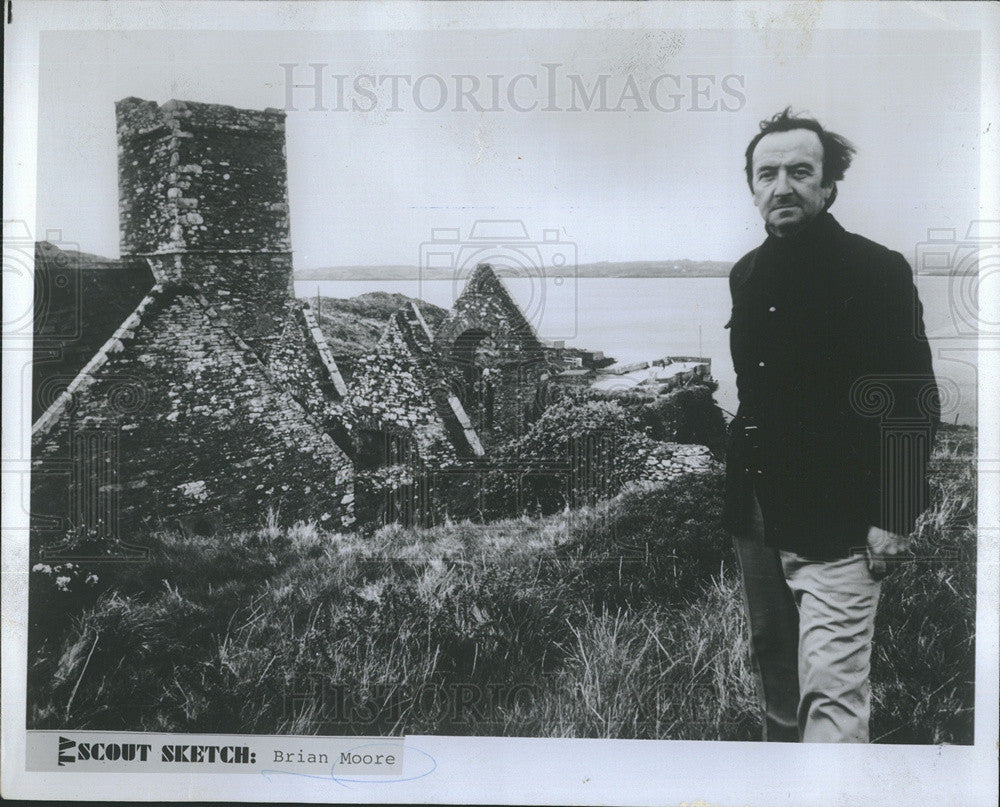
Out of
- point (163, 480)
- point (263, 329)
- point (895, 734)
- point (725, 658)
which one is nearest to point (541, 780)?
point (725, 658)

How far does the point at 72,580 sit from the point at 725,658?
318cm

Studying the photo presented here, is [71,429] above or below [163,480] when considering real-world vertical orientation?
above

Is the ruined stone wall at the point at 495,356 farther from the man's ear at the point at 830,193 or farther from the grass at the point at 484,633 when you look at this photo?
the man's ear at the point at 830,193

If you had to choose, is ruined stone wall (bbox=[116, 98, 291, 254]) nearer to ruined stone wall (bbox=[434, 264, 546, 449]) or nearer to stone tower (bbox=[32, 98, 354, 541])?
stone tower (bbox=[32, 98, 354, 541])

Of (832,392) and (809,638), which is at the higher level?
(832,392)

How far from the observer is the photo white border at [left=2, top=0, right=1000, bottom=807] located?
3.79 metres

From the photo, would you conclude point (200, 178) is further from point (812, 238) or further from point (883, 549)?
point (883, 549)

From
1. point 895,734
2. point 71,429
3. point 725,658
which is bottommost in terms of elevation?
point 895,734

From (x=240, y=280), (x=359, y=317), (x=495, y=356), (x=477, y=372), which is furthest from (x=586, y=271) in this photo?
(x=240, y=280)

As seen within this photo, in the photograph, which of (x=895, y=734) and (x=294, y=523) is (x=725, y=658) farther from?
(x=294, y=523)

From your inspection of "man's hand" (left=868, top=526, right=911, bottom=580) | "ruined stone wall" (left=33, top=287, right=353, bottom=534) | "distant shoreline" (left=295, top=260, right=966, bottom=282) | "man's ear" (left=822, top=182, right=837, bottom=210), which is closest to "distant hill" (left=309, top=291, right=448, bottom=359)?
"distant shoreline" (left=295, top=260, right=966, bottom=282)

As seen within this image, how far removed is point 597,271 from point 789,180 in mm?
989

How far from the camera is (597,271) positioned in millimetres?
3844

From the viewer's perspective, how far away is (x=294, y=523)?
3908mm
